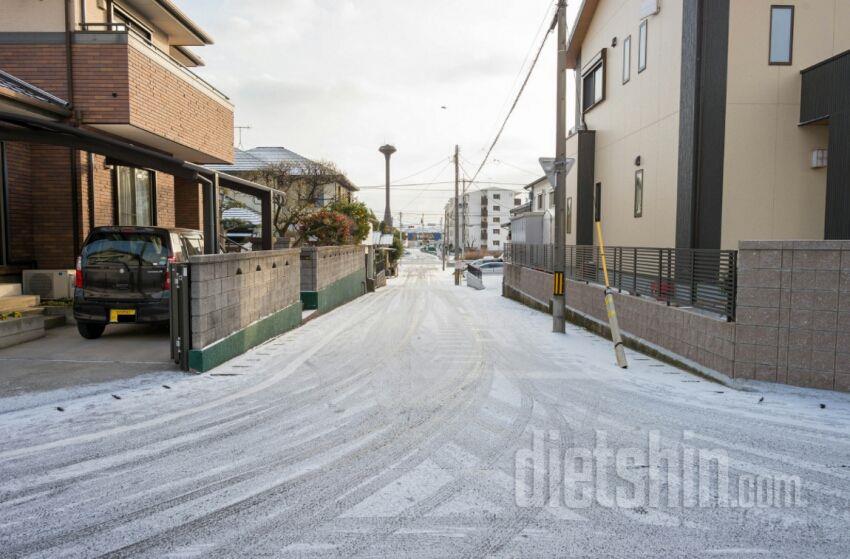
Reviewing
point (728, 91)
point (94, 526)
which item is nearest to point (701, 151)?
point (728, 91)

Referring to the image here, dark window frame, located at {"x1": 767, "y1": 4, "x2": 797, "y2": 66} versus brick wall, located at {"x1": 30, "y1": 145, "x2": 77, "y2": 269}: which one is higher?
dark window frame, located at {"x1": 767, "y1": 4, "x2": 797, "y2": 66}

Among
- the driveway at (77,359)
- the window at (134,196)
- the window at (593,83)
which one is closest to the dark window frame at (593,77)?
the window at (593,83)

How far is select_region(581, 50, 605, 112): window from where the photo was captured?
1830 centimetres

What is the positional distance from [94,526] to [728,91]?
503 inches

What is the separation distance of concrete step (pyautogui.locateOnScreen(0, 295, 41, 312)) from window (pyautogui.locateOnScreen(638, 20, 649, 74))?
14153 mm

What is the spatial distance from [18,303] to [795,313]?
1140cm

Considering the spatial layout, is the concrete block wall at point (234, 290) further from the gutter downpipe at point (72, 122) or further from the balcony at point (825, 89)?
the balcony at point (825, 89)

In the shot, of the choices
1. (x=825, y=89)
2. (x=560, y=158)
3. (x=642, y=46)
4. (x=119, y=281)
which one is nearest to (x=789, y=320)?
(x=825, y=89)

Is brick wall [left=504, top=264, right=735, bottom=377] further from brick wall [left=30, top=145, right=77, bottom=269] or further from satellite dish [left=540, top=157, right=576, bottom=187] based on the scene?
brick wall [left=30, top=145, right=77, bottom=269]

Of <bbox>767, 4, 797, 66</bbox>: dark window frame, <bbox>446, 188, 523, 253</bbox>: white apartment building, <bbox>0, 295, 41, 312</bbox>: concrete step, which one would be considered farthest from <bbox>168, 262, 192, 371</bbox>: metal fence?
<bbox>446, 188, 523, 253</bbox>: white apartment building

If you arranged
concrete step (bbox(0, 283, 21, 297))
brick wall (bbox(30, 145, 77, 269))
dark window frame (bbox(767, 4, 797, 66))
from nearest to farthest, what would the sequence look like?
concrete step (bbox(0, 283, 21, 297)) < brick wall (bbox(30, 145, 77, 269)) < dark window frame (bbox(767, 4, 797, 66))

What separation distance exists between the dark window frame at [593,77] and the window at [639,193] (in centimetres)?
410

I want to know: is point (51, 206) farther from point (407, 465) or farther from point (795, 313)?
point (795, 313)

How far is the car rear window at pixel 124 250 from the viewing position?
893 cm
